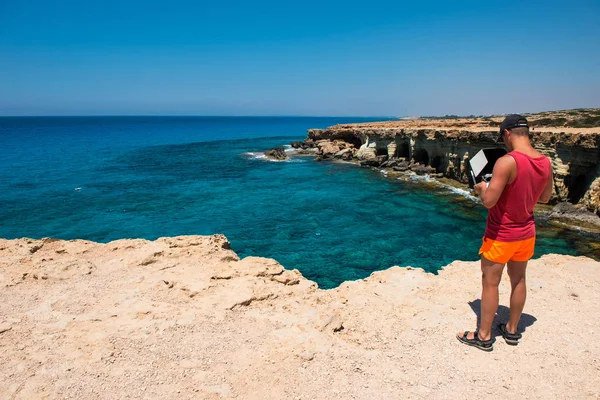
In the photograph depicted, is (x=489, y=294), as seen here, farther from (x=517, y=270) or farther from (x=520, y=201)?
(x=520, y=201)

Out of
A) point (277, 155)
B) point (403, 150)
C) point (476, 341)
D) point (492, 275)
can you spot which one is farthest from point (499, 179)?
point (277, 155)

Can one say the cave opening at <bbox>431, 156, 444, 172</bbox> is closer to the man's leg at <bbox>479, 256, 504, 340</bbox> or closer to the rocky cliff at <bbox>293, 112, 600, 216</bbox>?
the rocky cliff at <bbox>293, 112, 600, 216</bbox>

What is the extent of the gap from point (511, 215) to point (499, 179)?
0.62 metres

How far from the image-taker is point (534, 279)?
7.19 meters

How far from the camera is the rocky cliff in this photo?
68.7 ft

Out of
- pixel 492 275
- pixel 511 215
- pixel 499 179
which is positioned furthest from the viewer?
pixel 492 275

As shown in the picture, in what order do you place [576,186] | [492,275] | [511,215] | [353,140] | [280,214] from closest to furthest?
[511,215] → [492,275] → [576,186] → [280,214] → [353,140]

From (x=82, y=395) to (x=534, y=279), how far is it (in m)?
8.21

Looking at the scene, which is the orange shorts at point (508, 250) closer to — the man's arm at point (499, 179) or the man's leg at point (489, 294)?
the man's leg at point (489, 294)

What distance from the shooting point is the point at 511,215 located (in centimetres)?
470

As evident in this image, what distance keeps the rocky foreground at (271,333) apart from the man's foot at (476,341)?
3.7 inches

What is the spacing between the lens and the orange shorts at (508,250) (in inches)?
189

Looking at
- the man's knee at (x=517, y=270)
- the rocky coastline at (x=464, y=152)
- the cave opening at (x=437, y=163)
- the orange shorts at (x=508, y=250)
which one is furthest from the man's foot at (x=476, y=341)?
the cave opening at (x=437, y=163)

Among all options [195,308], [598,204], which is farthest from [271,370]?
[598,204]
